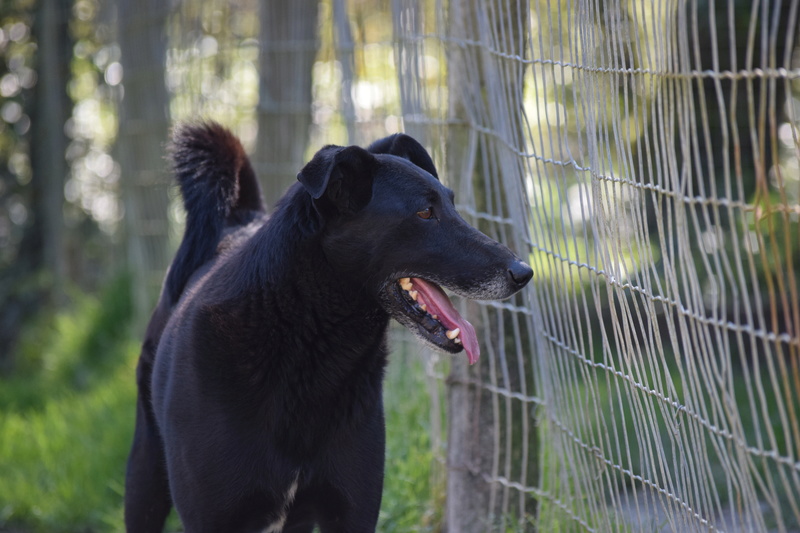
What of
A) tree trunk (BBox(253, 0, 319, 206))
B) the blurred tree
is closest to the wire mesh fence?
tree trunk (BBox(253, 0, 319, 206))

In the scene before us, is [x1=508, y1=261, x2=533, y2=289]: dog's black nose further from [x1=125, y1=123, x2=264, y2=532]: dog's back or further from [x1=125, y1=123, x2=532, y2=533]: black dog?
[x1=125, y1=123, x2=264, y2=532]: dog's back

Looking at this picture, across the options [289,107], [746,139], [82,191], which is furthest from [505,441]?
[82,191]

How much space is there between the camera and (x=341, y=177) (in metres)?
2.76

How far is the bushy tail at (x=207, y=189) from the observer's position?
3502 millimetres

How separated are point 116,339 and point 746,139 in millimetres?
5542

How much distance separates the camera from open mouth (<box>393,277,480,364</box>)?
2805 millimetres

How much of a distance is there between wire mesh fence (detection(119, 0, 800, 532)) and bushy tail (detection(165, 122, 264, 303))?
895 mm

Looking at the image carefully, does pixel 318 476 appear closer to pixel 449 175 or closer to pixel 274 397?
pixel 274 397

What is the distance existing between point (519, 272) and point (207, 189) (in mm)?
1428

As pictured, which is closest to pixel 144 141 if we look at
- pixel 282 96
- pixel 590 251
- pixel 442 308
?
pixel 282 96

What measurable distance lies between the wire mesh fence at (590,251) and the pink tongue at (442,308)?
1.19 ft

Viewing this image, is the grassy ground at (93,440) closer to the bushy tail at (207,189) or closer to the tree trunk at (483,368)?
the tree trunk at (483,368)

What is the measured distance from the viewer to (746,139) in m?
7.58

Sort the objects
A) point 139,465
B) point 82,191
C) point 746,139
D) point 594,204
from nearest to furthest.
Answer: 1. point 594,204
2. point 139,465
3. point 746,139
4. point 82,191
